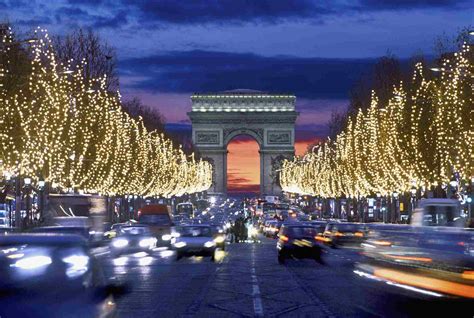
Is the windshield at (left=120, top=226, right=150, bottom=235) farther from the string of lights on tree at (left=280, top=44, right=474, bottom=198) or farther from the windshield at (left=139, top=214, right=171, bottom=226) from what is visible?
the string of lights on tree at (left=280, top=44, right=474, bottom=198)

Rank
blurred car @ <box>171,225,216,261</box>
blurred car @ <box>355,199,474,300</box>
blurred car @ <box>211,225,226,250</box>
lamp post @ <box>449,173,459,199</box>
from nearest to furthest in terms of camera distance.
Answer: blurred car @ <box>355,199,474,300</box>
blurred car @ <box>171,225,216,261</box>
blurred car @ <box>211,225,226,250</box>
lamp post @ <box>449,173,459,199</box>

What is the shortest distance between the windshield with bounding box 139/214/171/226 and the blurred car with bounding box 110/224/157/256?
8.46 metres

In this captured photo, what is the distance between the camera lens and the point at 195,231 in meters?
52.1

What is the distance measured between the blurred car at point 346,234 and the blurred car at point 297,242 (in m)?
9.68

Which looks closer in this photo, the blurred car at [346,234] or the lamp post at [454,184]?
the blurred car at [346,234]

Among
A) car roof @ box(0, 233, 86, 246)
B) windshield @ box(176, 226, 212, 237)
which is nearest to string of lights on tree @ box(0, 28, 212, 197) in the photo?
windshield @ box(176, 226, 212, 237)

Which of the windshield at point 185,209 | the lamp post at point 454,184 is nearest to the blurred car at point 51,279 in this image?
the lamp post at point 454,184

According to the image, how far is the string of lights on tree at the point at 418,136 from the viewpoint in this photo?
222 feet

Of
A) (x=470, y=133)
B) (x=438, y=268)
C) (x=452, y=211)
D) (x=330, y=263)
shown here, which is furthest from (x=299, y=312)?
(x=470, y=133)

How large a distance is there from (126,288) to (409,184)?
75771 millimetres

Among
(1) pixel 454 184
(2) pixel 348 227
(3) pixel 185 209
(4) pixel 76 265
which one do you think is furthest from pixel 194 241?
(3) pixel 185 209

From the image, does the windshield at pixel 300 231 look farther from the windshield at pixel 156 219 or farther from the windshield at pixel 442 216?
the windshield at pixel 156 219

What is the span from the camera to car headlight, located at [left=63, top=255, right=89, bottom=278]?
1413cm

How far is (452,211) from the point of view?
5703 cm
